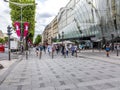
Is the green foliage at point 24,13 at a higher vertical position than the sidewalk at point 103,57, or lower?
higher

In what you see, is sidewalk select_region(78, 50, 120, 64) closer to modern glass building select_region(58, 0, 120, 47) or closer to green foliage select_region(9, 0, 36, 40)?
modern glass building select_region(58, 0, 120, 47)

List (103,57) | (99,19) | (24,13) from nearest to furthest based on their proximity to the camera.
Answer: (103,57) < (24,13) < (99,19)

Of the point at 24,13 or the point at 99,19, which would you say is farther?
the point at 99,19

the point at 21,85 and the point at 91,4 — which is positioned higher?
the point at 91,4

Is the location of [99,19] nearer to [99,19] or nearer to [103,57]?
[99,19]

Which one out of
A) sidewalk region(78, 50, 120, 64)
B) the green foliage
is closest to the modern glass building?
sidewalk region(78, 50, 120, 64)

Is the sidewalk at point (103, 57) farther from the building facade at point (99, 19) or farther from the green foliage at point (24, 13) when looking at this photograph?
the green foliage at point (24, 13)

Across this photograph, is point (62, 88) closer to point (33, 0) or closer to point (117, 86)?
point (117, 86)

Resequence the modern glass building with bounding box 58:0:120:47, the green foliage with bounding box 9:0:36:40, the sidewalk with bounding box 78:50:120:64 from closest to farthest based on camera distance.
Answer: the sidewalk with bounding box 78:50:120:64 < the modern glass building with bounding box 58:0:120:47 < the green foliage with bounding box 9:0:36:40

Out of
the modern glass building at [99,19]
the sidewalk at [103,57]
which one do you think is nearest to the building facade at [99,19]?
the modern glass building at [99,19]

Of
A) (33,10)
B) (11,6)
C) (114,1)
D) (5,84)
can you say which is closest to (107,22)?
(114,1)

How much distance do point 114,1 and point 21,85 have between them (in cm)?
4877

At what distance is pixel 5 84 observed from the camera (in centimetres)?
1258

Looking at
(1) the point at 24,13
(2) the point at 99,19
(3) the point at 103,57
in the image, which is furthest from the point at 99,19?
(3) the point at 103,57
